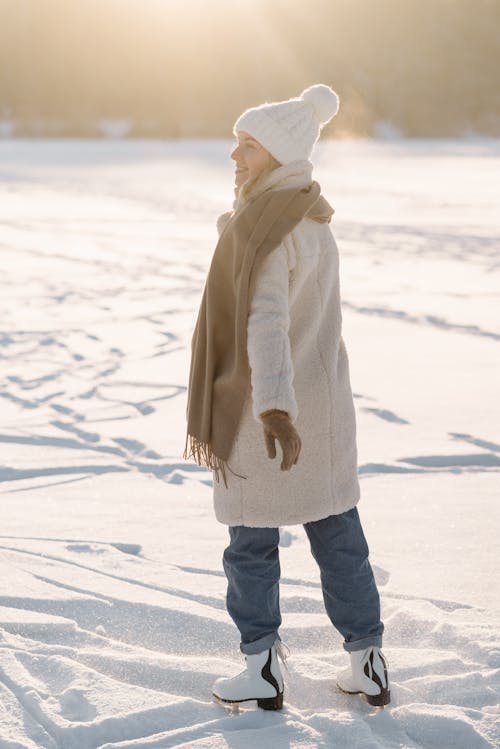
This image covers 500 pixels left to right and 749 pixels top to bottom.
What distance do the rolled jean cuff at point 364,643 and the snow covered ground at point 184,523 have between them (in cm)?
12

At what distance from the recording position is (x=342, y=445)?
2.36 m

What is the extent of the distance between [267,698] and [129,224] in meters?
9.56

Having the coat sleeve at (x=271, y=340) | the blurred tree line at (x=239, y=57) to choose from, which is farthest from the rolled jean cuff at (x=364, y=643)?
the blurred tree line at (x=239, y=57)

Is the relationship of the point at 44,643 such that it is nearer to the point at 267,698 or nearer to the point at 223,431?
the point at 267,698

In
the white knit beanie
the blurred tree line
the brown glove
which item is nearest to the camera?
the brown glove

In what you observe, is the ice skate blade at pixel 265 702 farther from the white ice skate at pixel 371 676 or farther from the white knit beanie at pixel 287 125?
the white knit beanie at pixel 287 125

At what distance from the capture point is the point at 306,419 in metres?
2.31

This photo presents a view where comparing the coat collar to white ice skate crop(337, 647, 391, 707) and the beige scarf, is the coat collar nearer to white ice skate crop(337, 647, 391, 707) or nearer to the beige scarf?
the beige scarf

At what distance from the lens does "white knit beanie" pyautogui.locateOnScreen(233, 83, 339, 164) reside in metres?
2.23

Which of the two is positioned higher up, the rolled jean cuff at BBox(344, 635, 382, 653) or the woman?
the woman

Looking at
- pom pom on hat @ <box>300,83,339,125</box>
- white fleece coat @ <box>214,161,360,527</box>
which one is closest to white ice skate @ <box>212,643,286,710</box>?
white fleece coat @ <box>214,161,360,527</box>

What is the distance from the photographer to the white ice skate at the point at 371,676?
2.38 m

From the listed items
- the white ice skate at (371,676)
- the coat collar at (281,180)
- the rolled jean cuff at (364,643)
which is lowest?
the white ice skate at (371,676)

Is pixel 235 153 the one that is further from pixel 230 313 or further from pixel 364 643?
pixel 364 643
